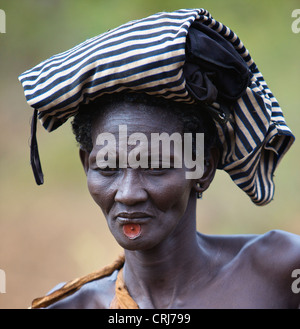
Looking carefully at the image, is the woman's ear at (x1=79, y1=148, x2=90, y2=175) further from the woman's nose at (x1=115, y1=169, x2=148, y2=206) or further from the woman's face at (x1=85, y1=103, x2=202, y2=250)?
the woman's nose at (x1=115, y1=169, x2=148, y2=206)

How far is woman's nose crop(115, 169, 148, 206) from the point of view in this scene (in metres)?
2.04

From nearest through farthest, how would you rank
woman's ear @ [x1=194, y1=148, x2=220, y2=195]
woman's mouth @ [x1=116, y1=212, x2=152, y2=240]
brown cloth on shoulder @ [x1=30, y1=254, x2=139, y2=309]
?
woman's mouth @ [x1=116, y1=212, x2=152, y2=240] < woman's ear @ [x1=194, y1=148, x2=220, y2=195] < brown cloth on shoulder @ [x1=30, y1=254, x2=139, y2=309]

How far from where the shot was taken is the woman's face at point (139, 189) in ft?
6.79

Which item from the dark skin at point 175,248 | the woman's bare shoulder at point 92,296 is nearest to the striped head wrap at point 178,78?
the dark skin at point 175,248

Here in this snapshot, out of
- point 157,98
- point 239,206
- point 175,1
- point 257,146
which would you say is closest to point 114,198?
point 157,98

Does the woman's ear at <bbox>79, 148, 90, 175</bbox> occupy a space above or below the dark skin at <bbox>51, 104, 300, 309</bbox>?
above

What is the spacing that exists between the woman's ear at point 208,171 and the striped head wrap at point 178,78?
0.03m

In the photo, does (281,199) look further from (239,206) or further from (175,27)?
(175,27)

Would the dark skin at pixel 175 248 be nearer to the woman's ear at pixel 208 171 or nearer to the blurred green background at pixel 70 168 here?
the woman's ear at pixel 208 171

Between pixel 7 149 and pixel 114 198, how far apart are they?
4.45 meters

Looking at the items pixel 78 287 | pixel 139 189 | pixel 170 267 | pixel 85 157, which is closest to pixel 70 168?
pixel 78 287

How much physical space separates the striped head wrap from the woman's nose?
28cm

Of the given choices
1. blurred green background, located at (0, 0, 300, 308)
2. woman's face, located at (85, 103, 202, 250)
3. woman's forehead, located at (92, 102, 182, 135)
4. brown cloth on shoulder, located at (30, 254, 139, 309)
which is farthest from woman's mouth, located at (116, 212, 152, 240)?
blurred green background, located at (0, 0, 300, 308)

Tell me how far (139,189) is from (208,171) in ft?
1.19
